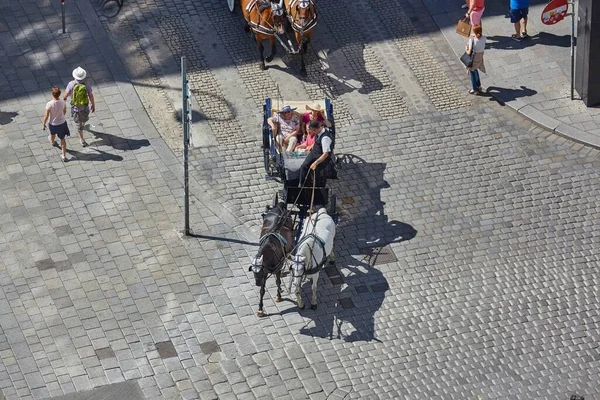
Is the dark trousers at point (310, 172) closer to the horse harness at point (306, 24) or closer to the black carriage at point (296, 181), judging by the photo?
the black carriage at point (296, 181)

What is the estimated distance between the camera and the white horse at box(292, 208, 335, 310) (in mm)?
23859

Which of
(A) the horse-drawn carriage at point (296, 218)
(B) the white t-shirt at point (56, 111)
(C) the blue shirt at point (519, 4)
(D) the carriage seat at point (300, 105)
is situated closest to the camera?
(A) the horse-drawn carriage at point (296, 218)

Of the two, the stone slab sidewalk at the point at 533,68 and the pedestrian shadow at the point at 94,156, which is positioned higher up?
the pedestrian shadow at the point at 94,156

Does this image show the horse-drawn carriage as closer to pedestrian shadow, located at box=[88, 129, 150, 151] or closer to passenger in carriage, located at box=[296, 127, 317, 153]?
passenger in carriage, located at box=[296, 127, 317, 153]

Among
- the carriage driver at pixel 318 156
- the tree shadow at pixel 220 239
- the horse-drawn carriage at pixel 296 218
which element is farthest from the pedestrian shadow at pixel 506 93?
the tree shadow at pixel 220 239

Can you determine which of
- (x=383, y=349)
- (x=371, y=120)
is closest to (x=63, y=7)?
(x=371, y=120)

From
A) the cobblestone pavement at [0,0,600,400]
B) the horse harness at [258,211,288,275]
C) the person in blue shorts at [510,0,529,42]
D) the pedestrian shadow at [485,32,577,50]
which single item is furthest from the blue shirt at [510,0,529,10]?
the horse harness at [258,211,288,275]

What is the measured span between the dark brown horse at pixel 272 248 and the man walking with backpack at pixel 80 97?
476cm

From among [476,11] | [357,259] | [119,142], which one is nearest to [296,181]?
[357,259]

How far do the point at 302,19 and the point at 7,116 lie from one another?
6.14m

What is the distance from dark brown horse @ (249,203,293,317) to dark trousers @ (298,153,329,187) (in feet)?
3.78

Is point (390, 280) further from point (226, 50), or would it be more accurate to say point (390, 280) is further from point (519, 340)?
point (226, 50)

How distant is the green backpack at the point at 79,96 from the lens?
2744cm

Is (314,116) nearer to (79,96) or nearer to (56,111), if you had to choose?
(79,96)
